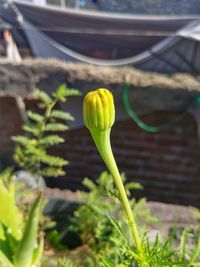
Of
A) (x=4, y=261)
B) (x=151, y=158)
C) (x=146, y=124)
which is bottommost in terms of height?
(x=151, y=158)

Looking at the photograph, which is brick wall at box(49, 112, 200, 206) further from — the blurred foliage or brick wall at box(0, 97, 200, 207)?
the blurred foliage

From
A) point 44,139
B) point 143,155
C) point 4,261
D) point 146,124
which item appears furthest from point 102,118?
point 143,155

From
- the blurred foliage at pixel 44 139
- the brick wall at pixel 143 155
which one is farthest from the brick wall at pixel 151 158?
the blurred foliage at pixel 44 139

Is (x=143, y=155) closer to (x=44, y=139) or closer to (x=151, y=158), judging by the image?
(x=151, y=158)

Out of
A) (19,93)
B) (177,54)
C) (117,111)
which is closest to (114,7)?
(177,54)

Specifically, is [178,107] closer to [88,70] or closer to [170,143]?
[170,143]

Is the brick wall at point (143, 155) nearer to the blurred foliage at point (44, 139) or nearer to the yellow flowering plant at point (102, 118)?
the blurred foliage at point (44, 139)
